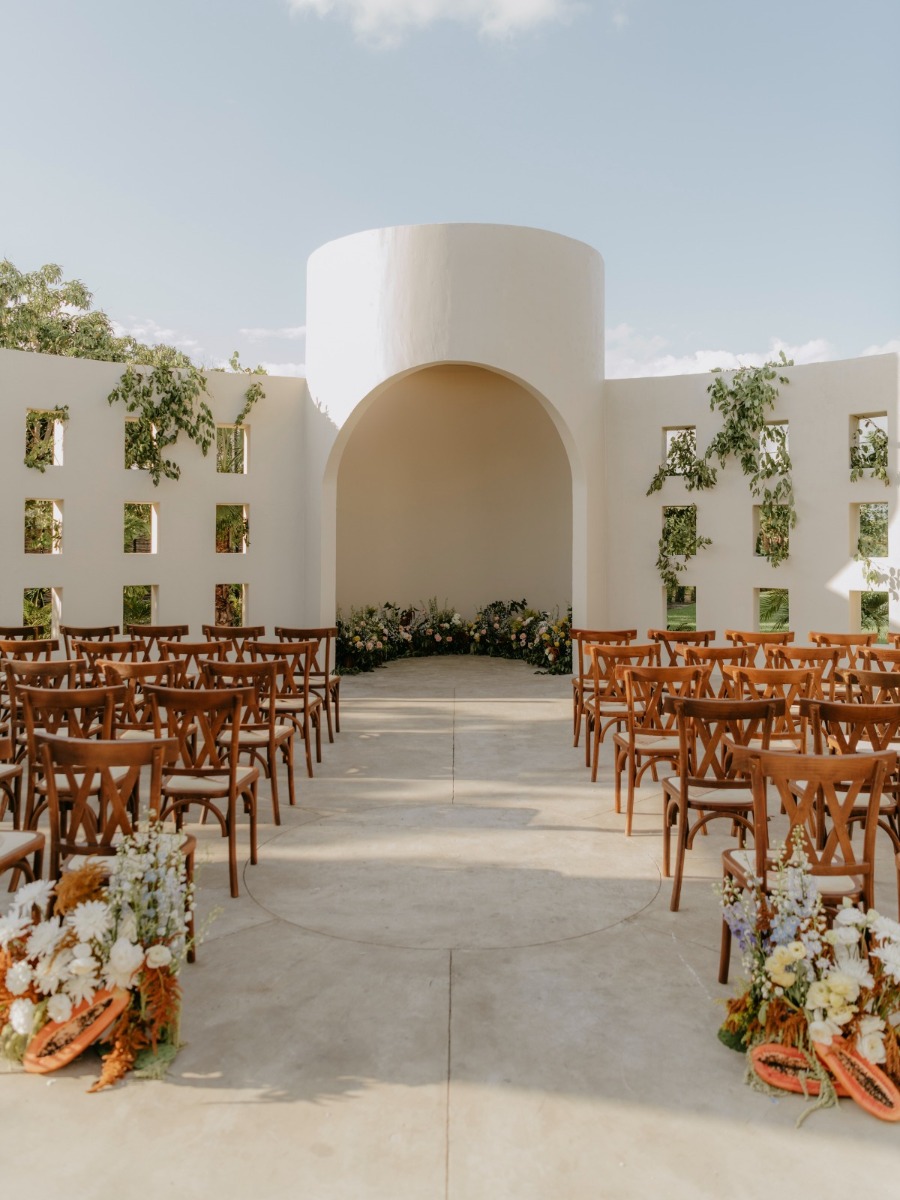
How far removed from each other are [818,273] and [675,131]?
377cm

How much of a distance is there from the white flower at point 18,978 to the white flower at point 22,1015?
5cm

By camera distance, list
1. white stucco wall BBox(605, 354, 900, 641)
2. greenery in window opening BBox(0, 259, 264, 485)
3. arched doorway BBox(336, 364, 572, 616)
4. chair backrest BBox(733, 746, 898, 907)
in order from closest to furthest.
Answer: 1. chair backrest BBox(733, 746, 898, 907)
2. white stucco wall BBox(605, 354, 900, 641)
3. greenery in window opening BBox(0, 259, 264, 485)
4. arched doorway BBox(336, 364, 572, 616)

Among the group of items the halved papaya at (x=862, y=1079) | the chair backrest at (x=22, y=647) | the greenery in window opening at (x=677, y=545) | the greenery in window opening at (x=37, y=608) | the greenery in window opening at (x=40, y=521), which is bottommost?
the halved papaya at (x=862, y=1079)

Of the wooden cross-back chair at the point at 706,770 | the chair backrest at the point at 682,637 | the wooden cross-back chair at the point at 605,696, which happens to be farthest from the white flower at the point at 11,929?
the chair backrest at the point at 682,637

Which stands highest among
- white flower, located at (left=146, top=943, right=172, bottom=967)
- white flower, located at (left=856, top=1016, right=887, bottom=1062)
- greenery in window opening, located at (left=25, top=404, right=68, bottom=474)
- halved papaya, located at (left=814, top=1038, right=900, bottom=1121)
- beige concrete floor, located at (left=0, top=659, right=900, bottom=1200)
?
greenery in window opening, located at (left=25, top=404, right=68, bottom=474)

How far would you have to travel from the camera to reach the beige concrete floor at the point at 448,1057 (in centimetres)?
226

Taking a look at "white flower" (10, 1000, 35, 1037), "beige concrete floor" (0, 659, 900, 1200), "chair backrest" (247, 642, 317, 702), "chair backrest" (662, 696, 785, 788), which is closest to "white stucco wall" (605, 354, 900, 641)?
"chair backrest" (247, 642, 317, 702)

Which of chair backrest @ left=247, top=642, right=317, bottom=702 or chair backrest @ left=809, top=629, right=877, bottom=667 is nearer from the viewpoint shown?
chair backrest @ left=247, top=642, right=317, bottom=702

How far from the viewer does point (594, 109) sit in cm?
1238

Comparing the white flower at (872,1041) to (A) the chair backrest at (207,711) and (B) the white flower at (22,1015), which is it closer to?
(B) the white flower at (22,1015)

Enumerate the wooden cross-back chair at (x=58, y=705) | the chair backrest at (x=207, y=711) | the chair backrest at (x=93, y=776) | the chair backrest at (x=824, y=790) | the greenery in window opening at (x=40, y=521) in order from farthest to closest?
1. the greenery in window opening at (x=40, y=521)
2. the chair backrest at (x=207, y=711)
3. the wooden cross-back chair at (x=58, y=705)
4. the chair backrest at (x=93, y=776)
5. the chair backrest at (x=824, y=790)

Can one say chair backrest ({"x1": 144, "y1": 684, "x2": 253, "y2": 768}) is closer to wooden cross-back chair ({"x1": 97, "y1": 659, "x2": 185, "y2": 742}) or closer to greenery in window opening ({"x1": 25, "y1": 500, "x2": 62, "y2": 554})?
wooden cross-back chair ({"x1": 97, "y1": 659, "x2": 185, "y2": 742})

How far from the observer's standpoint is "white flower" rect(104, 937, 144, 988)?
263 cm

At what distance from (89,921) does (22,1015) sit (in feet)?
1.18
